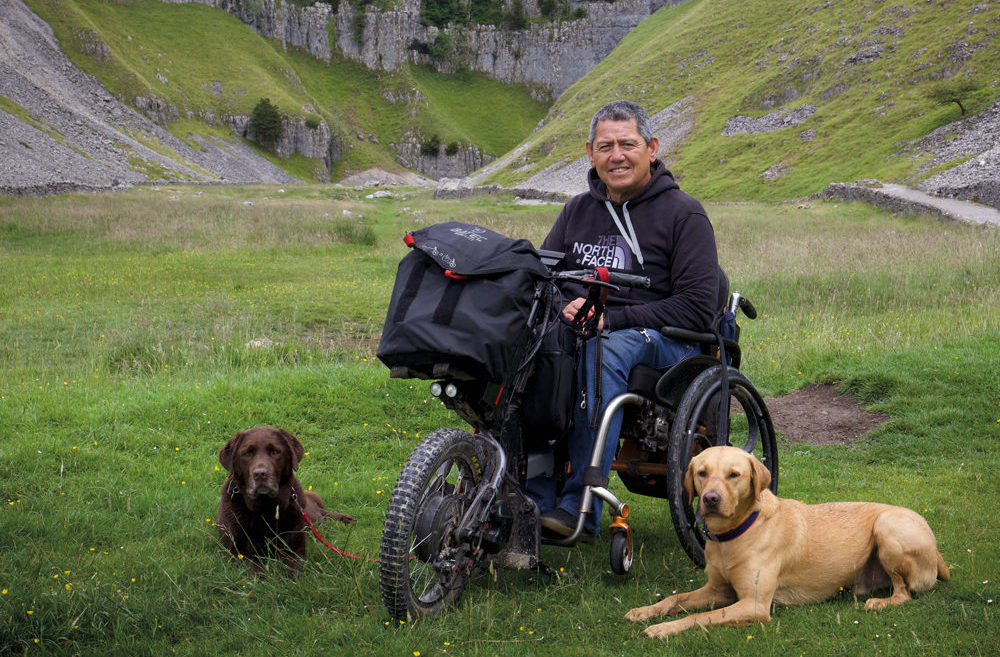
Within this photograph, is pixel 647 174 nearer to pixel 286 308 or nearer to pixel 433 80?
pixel 286 308

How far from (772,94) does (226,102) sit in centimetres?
7515

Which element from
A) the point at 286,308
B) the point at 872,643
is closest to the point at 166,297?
the point at 286,308

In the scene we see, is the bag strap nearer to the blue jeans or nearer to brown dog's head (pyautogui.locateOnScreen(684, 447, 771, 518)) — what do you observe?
the blue jeans

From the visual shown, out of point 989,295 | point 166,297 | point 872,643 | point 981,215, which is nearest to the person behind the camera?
point 872,643

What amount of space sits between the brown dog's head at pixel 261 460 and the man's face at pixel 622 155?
2537 mm

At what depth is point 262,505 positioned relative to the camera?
4719 mm

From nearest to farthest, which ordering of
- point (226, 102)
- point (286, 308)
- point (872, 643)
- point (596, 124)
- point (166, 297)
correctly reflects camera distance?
point (872, 643)
point (596, 124)
point (286, 308)
point (166, 297)
point (226, 102)

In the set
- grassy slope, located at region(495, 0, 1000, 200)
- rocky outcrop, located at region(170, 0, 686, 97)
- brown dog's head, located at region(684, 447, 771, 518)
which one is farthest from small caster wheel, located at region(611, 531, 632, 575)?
rocky outcrop, located at region(170, 0, 686, 97)

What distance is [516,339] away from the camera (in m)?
3.74

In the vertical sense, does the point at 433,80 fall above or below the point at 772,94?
above

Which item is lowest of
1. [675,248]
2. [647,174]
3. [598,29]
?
[675,248]

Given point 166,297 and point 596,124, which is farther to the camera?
point 166,297

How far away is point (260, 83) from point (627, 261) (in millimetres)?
123800

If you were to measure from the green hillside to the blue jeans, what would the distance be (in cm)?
10027
